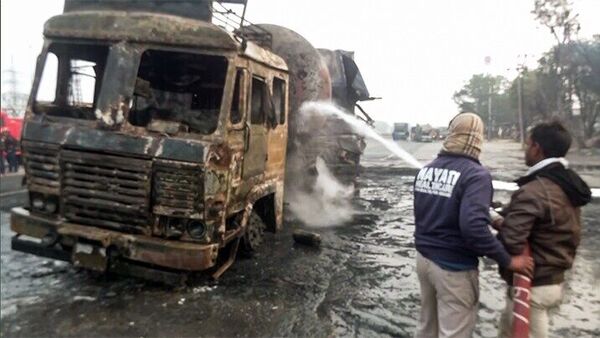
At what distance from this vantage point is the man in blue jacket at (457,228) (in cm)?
276

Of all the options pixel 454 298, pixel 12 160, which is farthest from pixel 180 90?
pixel 12 160

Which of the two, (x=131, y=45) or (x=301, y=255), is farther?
(x=301, y=255)

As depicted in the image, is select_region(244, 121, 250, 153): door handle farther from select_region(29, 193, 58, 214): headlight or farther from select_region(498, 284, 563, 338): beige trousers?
select_region(498, 284, 563, 338): beige trousers

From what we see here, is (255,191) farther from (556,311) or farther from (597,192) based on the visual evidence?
(597,192)

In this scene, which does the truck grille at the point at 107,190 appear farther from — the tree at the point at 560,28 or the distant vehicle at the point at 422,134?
the distant vehicle at the point at 422,134

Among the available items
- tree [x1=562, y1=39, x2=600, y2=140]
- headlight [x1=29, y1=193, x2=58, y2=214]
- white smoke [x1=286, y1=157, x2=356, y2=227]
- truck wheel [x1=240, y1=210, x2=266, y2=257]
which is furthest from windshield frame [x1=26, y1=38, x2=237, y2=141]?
tree [x1=562, y1=39, x2=600, y2=140]

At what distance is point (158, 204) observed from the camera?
445cm

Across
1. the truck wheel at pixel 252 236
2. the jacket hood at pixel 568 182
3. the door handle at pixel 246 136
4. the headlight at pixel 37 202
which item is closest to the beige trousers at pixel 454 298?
the jacket hood at pixel 568 182

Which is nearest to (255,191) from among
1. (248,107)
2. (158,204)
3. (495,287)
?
(248,107)

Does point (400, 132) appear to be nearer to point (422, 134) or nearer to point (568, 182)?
point (422, 134)

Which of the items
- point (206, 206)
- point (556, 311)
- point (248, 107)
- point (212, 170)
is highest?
Answer: point (248, 107)

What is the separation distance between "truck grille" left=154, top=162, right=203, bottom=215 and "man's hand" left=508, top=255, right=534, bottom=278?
258 cm

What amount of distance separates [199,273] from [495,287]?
325 centimetres

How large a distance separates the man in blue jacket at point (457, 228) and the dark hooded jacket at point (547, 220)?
11 cm
